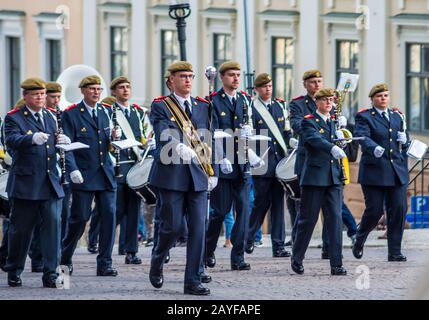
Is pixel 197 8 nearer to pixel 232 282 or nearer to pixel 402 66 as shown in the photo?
pixel 402 66

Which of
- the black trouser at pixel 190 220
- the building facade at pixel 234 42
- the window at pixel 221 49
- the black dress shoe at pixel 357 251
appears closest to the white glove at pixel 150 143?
the black dress shoe at pixel 357 251

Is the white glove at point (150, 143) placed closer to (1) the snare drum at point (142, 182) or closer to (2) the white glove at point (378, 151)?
(1) the snare drum at point (142, 182)

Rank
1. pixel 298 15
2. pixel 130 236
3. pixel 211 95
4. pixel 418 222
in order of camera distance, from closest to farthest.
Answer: pixel 211 95 → pixel 130 236 → pixel 418 222 → pixel 298 15

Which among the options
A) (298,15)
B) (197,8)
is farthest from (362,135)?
(197,8)

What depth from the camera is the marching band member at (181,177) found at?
19.0 metres

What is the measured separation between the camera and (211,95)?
21328 mm

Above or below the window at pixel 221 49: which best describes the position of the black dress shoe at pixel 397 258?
below

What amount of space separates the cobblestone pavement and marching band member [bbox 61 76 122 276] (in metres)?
0.40

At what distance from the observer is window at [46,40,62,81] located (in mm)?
46469

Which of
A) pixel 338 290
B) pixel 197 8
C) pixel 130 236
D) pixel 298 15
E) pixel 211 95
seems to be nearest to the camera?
pixel 338 290

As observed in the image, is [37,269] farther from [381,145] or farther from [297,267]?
[381,145]

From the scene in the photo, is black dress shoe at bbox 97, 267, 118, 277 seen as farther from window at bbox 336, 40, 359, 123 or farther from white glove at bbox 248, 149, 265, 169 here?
window at bbox 336, 40, 359, 123

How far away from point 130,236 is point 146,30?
2023cm

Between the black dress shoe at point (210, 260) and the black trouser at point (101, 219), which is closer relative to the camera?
the black trouser at point (101, 219)
